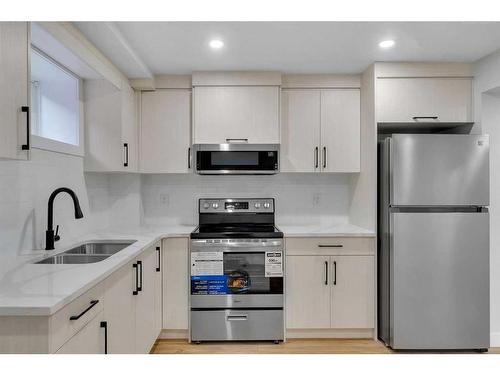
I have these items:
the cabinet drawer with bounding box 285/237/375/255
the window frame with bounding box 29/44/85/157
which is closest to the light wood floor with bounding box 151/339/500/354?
the cabinet drawer with bounding box 285/237/375/255

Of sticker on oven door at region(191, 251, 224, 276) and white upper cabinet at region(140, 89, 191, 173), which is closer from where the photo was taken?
sticker on oven door at region(191, 251, 224, 276)

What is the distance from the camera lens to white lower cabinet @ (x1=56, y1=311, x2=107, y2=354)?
1308 mm

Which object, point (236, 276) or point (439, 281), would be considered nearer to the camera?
point (439, 281)

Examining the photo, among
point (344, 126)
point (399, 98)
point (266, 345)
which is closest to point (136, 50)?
point (344, 126)

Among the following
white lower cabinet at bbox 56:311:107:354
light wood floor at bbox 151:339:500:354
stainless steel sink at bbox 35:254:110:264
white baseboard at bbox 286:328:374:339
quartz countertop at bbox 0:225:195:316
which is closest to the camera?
quartz countertop at bbox 0:225:195:316

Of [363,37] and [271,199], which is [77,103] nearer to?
[271,199]

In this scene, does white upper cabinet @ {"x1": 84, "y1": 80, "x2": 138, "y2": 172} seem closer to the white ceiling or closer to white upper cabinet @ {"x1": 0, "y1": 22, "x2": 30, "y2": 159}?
the white ceiling

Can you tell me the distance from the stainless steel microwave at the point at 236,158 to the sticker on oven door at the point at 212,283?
0.92 m

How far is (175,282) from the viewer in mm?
2887

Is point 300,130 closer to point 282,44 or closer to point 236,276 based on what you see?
point 282,44

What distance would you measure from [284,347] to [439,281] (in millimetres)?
1302

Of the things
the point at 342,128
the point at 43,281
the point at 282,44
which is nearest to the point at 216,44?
the point at 282,44

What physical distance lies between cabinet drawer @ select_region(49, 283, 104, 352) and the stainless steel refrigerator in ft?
6.89

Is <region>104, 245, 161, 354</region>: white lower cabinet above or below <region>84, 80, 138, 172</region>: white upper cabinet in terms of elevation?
below
